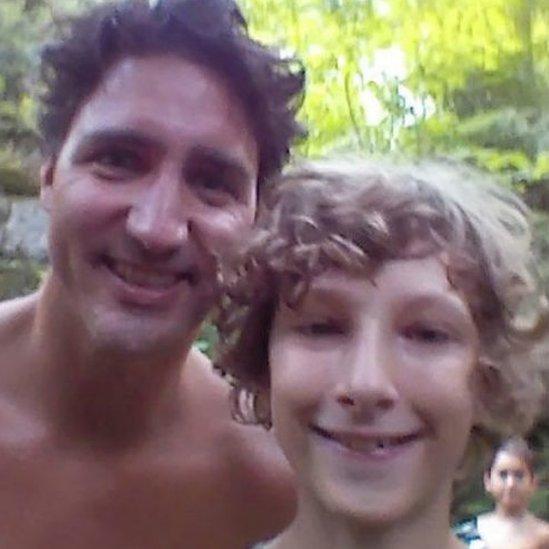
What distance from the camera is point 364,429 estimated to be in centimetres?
120

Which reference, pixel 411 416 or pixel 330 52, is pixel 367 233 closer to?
pixel 411 416

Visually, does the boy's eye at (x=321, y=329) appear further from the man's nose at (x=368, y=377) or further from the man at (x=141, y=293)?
the man at (x=141, y=293)

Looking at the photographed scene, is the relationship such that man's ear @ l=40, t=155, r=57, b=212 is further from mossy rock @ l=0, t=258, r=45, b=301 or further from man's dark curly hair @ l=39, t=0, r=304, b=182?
mossy rock @ l=0, t=258, r=45, b=301

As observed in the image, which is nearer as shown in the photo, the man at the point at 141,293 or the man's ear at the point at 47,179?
the man at the point at 141,293

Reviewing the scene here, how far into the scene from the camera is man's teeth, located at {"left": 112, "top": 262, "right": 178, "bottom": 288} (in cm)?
172

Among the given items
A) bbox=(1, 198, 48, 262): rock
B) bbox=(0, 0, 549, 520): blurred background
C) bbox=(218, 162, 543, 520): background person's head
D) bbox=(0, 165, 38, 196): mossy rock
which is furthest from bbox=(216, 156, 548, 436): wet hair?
bbox=(0, 165, 38, 196): mossy rock

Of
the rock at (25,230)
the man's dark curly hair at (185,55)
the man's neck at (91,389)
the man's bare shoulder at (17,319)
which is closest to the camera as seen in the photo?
the man's dark curly hair at (185,55)

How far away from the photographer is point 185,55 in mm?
1811

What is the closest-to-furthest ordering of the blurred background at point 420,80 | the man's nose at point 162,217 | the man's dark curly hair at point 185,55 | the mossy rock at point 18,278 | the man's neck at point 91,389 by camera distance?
the man's nose at point 162,217 < the man's dark curly hair at point 185,55 < the man's neck at point 91,389 < the mossy rock at point 18,278 < the blurred background at point 420,80

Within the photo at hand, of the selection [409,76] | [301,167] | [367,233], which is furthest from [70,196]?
[409,76]

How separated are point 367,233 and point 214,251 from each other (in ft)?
1.64

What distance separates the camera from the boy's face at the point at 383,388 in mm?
1190

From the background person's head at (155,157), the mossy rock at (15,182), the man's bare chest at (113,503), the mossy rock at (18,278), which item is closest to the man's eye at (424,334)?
the background person's head at (155,157)

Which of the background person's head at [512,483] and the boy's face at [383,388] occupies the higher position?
the boy's face at [383,388]
